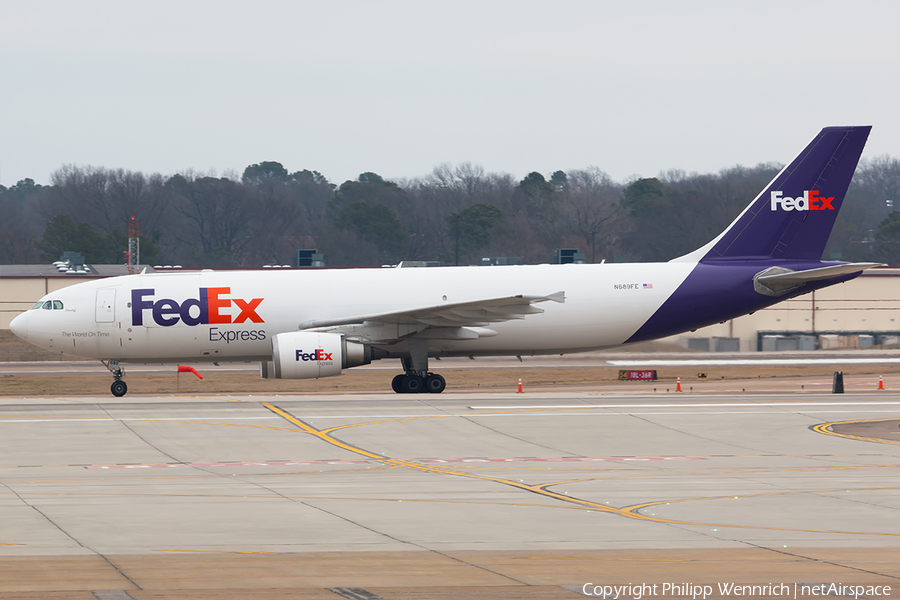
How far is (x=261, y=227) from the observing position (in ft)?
423

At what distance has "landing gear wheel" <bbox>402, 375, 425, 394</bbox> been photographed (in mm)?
34625

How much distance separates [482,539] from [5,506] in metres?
7.45

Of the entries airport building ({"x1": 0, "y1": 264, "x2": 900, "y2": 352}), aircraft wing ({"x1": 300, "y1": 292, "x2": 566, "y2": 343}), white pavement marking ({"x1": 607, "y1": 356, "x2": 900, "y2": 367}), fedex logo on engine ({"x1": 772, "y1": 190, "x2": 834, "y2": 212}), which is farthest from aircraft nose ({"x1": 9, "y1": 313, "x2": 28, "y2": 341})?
airport building ({"x1": 0, "y1": 264, "x2": 900, "y2": 352})

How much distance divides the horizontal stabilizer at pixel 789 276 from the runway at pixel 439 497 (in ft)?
17.6

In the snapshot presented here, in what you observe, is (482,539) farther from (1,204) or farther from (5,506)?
(1,204)

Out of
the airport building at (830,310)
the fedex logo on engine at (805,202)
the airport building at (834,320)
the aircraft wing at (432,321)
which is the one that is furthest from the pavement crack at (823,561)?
the airport building at (830,310)

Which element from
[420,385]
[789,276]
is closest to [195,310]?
[420,385]

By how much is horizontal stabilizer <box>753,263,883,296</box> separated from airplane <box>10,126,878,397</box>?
0.05m

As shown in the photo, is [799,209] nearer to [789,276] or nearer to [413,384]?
[789,276]

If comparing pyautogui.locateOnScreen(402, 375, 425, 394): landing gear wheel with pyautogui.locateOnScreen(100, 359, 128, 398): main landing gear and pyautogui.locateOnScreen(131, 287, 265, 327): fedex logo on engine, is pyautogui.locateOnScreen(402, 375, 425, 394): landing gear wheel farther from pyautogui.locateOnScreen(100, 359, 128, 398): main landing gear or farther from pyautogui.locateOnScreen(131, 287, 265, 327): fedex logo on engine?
pyautogui.locateOnScreen(100, 359, 128, 398): main landing gear

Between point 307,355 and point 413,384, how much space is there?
14.6 feet

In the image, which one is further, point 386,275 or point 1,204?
point 1,204

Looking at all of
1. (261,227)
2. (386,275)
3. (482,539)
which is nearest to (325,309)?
(386,275)

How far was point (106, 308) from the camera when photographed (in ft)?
110
